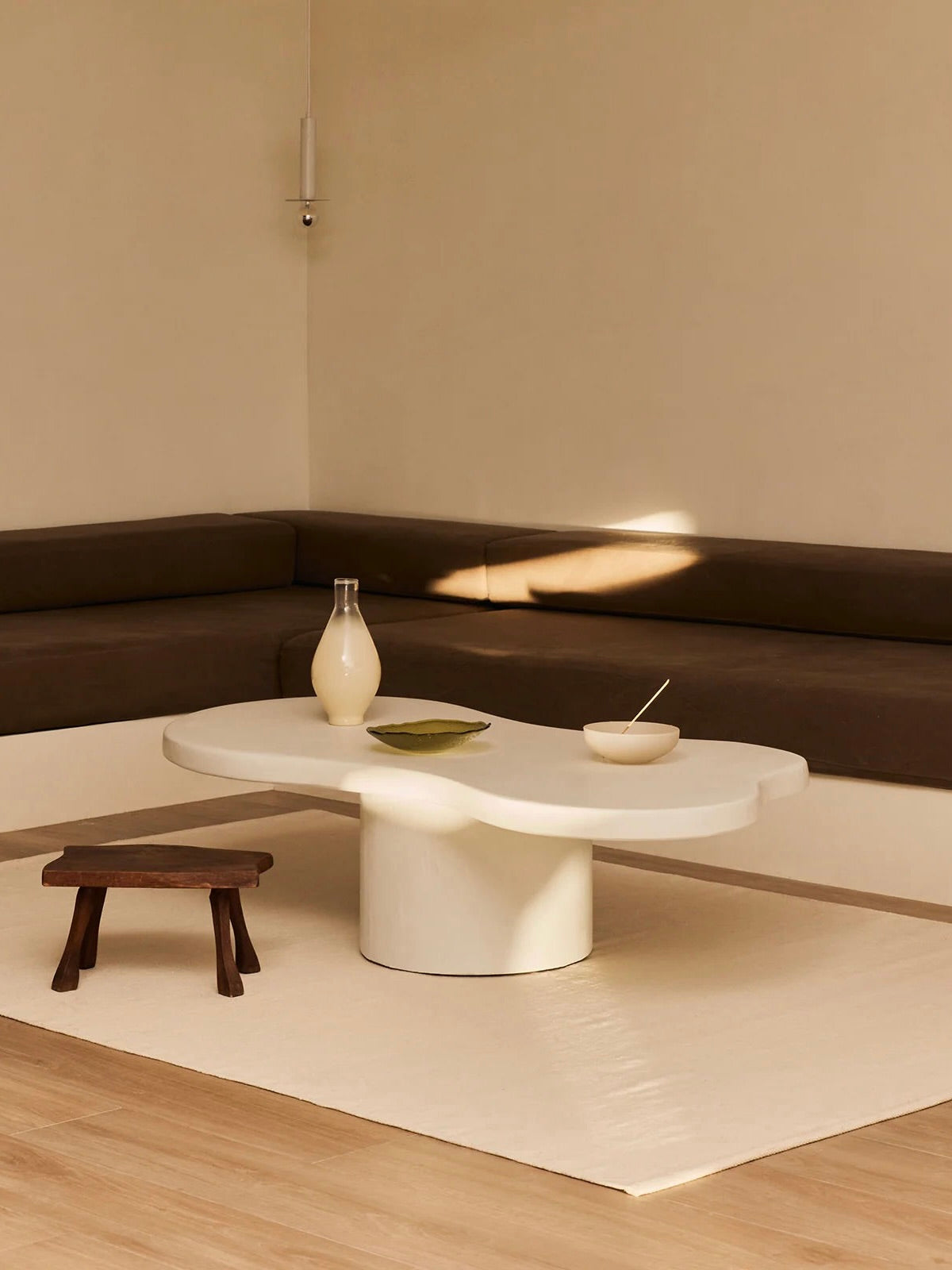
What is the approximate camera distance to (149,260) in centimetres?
618

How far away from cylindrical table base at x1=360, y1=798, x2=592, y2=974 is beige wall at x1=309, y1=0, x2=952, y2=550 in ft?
6.81

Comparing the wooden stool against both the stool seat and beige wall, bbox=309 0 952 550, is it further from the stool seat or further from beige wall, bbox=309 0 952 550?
beige wall, bbox=309 0 952 550

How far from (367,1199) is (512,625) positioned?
279cm

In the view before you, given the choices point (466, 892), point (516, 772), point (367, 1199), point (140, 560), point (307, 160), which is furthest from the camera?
point (307, 160)

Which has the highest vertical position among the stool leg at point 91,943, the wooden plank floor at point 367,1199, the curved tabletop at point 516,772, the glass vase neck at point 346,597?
the glass vase neck at point 346,597

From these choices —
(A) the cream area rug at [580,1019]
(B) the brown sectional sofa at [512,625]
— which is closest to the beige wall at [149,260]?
(B) the brown sectional sofa at [512,625]

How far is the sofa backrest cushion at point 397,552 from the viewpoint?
564 cm

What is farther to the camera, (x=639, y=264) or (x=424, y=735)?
(x=639, y=264)

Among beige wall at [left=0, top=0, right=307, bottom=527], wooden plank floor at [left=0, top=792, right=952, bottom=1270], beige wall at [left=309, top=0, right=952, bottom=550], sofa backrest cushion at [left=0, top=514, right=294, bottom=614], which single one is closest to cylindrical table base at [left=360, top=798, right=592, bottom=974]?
wooden plank floor at [left=0, top=792, right=952, bottom=1270]

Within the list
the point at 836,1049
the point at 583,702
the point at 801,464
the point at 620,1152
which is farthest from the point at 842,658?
the point at 620,1152

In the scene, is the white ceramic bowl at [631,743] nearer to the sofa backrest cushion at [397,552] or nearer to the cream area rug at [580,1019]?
the cream area rug at [580,1019]

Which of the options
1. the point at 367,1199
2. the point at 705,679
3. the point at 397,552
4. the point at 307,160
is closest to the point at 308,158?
the point at 307,160

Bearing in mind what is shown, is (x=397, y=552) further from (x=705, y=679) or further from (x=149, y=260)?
(x=705, y=679)

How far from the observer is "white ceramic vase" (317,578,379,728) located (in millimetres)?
3695
